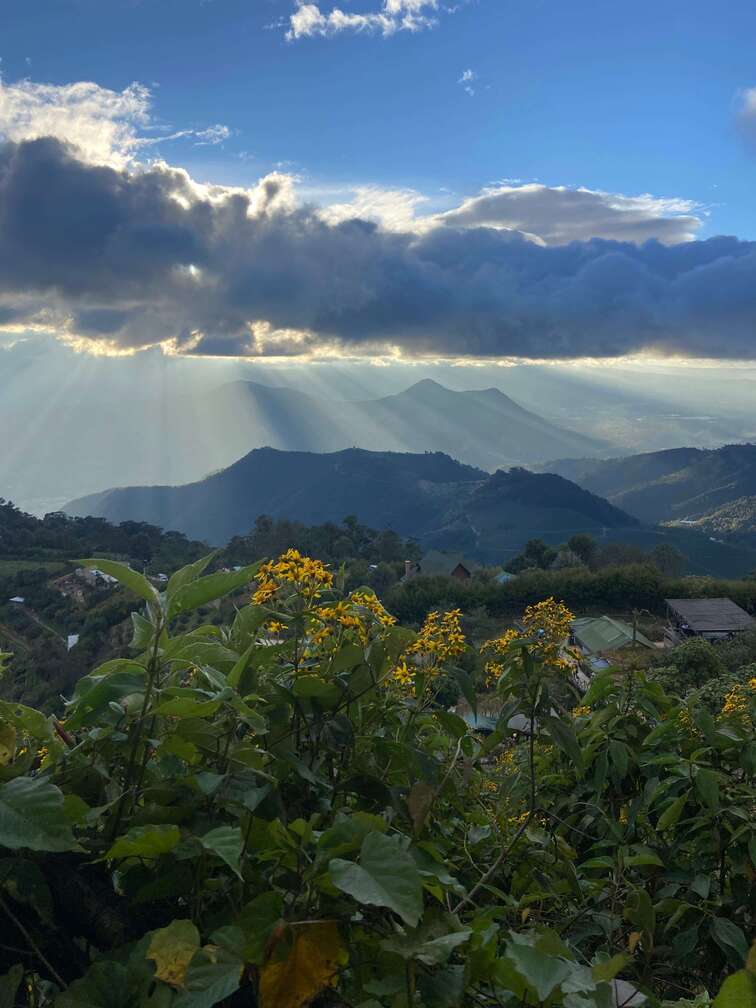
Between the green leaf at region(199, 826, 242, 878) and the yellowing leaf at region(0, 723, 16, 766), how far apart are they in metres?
0.42

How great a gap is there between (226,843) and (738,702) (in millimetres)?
2295

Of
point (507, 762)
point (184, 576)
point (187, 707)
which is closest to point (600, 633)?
point (507, 762)

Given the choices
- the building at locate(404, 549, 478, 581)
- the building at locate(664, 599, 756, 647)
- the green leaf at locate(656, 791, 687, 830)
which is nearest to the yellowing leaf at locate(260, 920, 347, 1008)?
the green leaf at locate(656, 791, 687, 830)

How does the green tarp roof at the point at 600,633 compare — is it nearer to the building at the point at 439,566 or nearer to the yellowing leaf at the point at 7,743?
the building at the point at 439,566

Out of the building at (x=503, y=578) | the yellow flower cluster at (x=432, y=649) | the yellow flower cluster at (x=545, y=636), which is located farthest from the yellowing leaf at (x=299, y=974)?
the building at (x=503, y=578)

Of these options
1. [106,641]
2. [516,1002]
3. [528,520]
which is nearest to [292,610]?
[516,1002]

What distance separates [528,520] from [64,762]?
554ft

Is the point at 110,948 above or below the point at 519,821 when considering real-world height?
above

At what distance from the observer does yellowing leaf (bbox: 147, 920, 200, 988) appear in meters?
0.99

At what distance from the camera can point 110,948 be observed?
1128 millimetres

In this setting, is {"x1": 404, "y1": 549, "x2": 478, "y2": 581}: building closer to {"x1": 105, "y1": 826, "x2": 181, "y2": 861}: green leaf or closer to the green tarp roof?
the green tarp roof

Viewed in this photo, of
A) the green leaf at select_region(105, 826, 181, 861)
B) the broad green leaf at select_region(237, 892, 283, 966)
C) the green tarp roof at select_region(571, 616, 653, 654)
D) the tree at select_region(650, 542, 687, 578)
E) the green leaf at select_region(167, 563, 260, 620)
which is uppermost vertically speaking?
the green leaf at select_region(167, 563, 260, 620)

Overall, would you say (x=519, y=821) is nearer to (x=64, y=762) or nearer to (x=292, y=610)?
(x=292, y=610)

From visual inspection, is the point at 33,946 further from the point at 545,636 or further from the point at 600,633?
the point at 600,633
